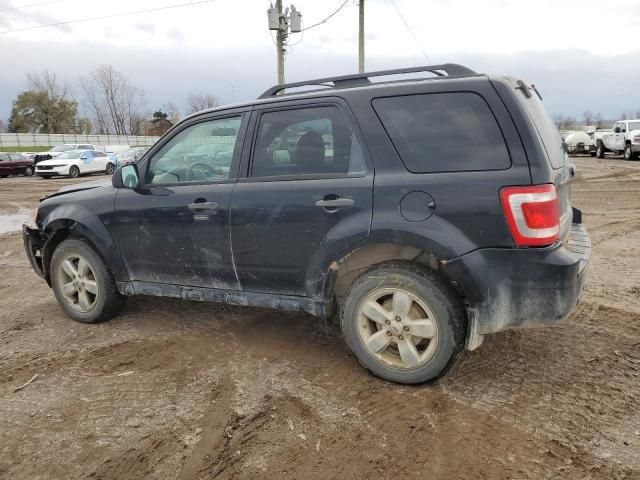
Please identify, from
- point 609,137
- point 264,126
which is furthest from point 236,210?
point 609,137

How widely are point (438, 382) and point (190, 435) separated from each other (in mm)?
1576

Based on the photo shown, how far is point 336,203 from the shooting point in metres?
3.28

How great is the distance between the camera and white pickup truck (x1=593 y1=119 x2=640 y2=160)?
23.2 meters

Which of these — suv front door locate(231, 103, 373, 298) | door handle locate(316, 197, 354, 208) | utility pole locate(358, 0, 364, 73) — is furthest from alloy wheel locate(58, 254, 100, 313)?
utility pole locate(358, 0, 364, 73)

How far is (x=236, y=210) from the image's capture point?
144 inches

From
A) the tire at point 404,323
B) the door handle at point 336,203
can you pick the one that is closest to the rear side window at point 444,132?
the door handle at point 336,203

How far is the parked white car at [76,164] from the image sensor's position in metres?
26.0

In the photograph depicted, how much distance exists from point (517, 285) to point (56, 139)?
239 ft

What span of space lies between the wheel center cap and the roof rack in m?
1.63

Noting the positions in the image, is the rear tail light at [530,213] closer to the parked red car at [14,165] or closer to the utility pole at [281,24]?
the utility pole at [281,24]

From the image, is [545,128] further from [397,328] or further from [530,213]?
[397,328]

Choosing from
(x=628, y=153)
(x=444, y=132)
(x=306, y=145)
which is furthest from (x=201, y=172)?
(x=628, y=153)

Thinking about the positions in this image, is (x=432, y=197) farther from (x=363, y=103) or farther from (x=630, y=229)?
(x=630, y=229)

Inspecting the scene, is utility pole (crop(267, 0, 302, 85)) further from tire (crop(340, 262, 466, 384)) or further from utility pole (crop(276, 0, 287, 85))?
tire (crop(340, 262, 466, 384))
